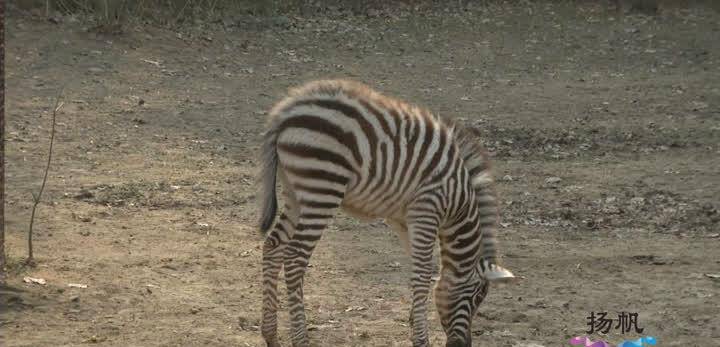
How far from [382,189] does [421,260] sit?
1.40 ft

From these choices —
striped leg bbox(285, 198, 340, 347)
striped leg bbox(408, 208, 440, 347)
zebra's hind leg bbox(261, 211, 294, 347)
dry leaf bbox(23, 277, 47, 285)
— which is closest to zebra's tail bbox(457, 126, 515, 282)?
striped leg bbox(408, 208, 440, 347)

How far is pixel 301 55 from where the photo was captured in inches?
520

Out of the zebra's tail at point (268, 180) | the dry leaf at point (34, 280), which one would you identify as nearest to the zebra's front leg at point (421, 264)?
the zebra's tail at point (268, 180)

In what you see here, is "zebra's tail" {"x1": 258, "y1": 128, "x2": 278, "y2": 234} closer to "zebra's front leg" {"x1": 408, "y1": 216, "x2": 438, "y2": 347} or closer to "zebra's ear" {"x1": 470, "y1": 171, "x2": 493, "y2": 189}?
"zebra's front leg" {"x1": 408, "y1": 216, "x2": 438, "y2": 347}

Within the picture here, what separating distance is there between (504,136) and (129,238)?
4168mm

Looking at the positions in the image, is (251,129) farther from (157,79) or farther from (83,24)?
(83,24)

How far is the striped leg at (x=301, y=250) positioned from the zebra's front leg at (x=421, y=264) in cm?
48

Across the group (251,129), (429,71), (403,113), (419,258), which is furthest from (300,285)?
(429,71)

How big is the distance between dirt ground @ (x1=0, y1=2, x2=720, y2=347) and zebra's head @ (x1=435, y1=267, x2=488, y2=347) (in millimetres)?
273

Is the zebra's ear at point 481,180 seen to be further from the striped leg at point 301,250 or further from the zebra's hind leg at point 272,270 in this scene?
the zebra's hind leg at point 272,270

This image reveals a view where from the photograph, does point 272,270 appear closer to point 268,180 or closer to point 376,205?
point 268,180

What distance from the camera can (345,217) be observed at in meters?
8.38

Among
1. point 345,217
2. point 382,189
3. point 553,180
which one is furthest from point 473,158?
point 553,180

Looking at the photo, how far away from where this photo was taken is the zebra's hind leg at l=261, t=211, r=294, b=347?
5902 millimetres
